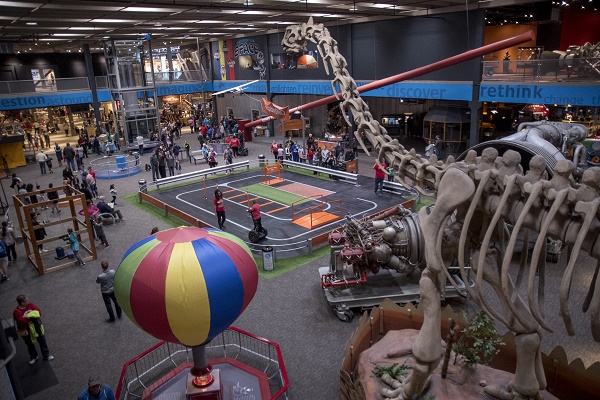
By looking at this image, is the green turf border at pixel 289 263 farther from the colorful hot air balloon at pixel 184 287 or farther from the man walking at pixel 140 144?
the man walking at pixel 140 144

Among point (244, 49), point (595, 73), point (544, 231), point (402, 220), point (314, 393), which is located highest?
point (244, 49)

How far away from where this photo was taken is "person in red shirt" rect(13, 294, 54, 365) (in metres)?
8.81

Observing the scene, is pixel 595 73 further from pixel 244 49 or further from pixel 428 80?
pixel 244 49

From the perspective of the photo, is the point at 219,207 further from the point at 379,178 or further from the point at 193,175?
the point at 193,175

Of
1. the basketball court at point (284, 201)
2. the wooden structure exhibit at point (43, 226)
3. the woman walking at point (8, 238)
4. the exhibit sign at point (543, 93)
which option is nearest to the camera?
the wooden structure exhibit at point (43, 226)

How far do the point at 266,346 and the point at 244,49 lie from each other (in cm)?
3027

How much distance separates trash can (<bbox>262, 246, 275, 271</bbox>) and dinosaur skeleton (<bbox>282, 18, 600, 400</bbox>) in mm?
5645

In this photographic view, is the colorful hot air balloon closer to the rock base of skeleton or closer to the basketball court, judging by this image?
the rock base of skeleton

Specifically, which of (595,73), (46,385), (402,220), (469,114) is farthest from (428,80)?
(46,385)

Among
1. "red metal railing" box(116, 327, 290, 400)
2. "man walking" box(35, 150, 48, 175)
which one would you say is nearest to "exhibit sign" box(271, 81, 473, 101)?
"man walking" box(35, 150, 48, 175)

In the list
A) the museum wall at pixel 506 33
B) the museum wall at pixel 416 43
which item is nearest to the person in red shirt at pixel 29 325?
the museum wall at pixel 416 43

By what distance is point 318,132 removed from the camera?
113 feet

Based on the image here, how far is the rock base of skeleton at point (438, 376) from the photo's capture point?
276 inches

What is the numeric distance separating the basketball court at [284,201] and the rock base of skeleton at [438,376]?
242 inches
